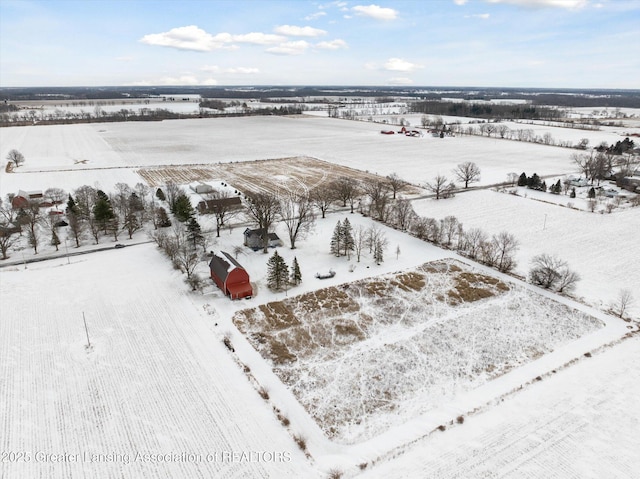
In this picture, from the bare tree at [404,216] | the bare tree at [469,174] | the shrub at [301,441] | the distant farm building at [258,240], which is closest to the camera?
the shrub at [301,441]

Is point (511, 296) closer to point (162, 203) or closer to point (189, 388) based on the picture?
point (189, 388)

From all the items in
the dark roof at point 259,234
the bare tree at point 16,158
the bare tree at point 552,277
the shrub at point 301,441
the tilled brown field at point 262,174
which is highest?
the bare tree at point 16,158

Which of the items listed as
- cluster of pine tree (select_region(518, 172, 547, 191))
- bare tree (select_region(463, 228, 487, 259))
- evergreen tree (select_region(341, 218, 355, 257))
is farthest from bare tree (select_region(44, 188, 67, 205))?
cluster of pine tree (select_region(518, 172, 547, 191))

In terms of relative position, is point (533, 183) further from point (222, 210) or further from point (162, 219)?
point (162, 219)

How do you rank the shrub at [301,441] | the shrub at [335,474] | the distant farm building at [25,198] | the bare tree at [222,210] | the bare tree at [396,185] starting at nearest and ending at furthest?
the shrub at [335,474]
the shrub at [301,441]
the bare tree at [222,210]
the distant farm building at [25,198]
the bare tree at [396,185]

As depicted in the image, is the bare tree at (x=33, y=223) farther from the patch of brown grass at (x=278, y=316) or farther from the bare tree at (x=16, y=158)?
the bare tree at (x=16, y=158)

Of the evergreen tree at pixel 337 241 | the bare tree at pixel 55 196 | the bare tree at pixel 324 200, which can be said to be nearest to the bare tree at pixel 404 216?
the bare tree at pixel 324 200

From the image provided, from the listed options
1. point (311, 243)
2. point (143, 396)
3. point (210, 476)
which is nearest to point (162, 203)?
point (311, 243)
